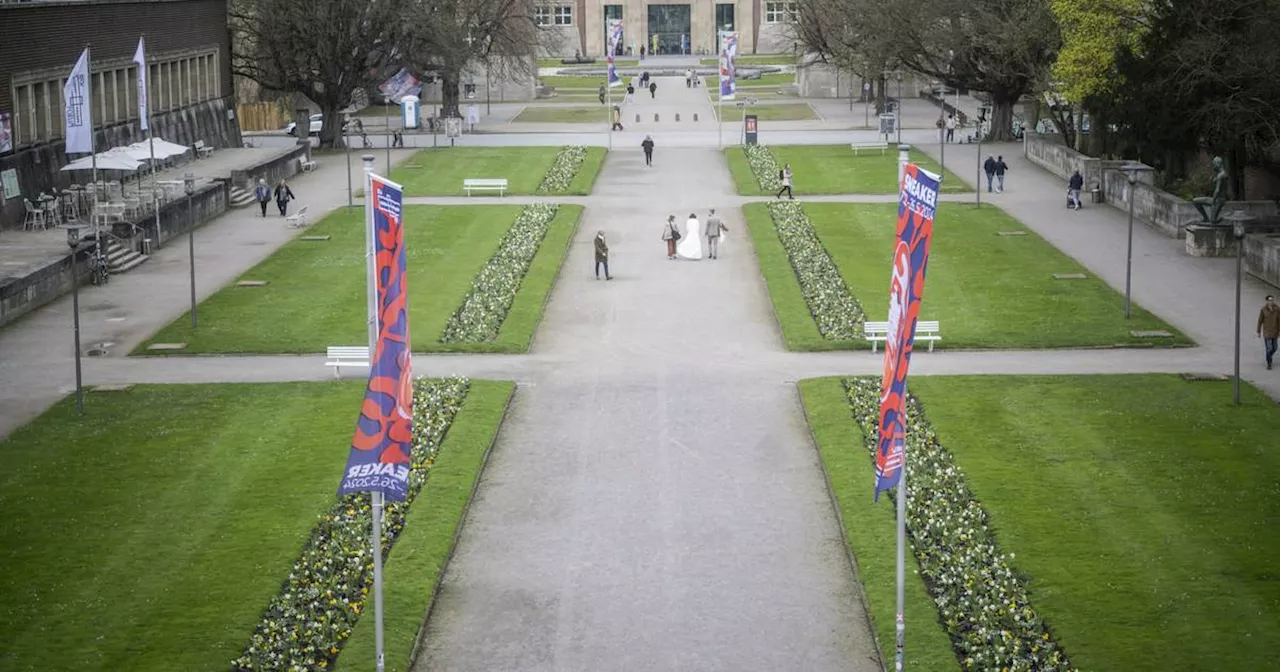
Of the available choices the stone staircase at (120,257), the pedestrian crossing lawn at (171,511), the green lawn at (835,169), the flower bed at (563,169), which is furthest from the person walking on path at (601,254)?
the flower bed at (563,169)

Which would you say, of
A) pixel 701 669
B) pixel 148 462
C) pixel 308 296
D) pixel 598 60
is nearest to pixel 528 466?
pixel 148 462

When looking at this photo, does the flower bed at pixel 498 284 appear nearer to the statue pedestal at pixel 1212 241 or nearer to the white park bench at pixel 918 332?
the white park bench at pixel 918 332

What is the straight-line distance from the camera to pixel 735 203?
63.2 meters

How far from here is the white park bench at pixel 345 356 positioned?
36.3 m

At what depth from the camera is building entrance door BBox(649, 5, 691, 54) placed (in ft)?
555

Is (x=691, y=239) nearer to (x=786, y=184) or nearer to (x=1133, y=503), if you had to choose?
(x=786, y=184)

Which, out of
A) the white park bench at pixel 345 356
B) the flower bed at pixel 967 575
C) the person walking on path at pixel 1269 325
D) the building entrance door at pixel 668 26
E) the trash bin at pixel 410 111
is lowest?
the flower bed at pixel 967 575

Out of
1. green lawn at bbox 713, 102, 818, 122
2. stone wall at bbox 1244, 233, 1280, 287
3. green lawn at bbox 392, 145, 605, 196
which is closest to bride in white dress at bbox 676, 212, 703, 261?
stone wall at bbox 1244, 233, 1280, 287

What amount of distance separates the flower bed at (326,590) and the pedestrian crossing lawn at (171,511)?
9.9 inches

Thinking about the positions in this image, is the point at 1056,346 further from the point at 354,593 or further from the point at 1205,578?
the point at 354,593

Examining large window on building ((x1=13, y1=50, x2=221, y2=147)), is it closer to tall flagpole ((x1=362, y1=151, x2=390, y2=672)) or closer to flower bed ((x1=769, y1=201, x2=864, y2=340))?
flower bed ((x1=769, y1=201, x2=864, y2=340))

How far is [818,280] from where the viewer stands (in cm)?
4609

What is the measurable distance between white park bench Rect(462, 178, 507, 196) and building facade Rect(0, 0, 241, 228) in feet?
41.2

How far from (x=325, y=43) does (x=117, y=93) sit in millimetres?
15961
